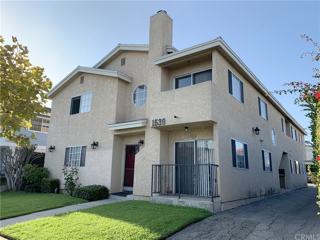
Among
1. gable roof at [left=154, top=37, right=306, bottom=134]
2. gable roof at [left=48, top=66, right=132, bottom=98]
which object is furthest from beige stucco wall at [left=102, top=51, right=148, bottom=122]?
gable roof at [left=154, top=37, right=306, bottom=134]

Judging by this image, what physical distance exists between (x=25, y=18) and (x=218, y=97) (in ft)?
25.5

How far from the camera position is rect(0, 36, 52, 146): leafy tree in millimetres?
5698

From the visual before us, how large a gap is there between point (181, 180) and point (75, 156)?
7.34 metres

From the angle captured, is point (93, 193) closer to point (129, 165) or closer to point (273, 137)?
point (129, 165)

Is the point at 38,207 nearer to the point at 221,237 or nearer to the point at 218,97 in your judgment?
the point at 221,237

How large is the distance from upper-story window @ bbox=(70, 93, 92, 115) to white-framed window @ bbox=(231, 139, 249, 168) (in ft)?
28.7

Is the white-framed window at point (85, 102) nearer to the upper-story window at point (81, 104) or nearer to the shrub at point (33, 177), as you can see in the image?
the upper-story window at point (81, 104)

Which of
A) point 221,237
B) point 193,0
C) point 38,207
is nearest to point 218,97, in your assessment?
point 193,0

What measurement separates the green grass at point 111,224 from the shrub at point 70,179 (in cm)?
528

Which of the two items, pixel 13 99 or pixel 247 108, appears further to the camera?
pixel 247 108

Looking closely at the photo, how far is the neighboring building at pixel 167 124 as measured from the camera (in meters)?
10.7

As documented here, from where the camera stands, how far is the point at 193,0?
10.8 meters

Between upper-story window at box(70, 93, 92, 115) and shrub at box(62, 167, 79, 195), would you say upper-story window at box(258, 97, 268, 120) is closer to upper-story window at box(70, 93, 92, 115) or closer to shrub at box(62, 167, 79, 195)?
upper-story window at box(70, 93, 92, 115)

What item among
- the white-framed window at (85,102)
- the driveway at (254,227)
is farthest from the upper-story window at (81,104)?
the driveway at (254,227)
